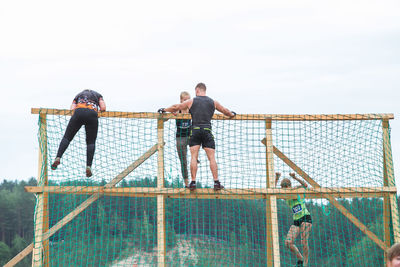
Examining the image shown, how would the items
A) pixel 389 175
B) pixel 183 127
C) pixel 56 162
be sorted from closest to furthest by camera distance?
pixel 56 162, pixel 389 175, pixel 183 127

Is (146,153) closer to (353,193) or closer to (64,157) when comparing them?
(64,157)

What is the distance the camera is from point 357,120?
9062mm

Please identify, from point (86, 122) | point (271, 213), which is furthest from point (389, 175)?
point (86, 122)

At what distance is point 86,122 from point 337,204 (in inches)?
170

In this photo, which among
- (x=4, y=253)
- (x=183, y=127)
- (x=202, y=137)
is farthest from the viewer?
(x=4, y=253)

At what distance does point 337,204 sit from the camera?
29.4 feet

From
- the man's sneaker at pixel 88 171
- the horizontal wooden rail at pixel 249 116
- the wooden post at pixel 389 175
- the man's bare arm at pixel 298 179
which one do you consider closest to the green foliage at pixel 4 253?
the horizontal wooden rail at pixel 249 116

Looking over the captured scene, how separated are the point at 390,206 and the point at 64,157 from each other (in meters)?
5.33

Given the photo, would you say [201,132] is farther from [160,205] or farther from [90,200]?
[90,200]

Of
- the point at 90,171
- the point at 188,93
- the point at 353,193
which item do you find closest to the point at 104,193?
the point at 90,171

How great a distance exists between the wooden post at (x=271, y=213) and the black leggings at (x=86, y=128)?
2765mm

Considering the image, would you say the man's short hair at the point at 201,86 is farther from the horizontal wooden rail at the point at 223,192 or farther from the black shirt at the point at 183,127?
the horizontal wooden rail at the point at 223,192

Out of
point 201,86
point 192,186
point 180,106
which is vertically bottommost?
point 192,186

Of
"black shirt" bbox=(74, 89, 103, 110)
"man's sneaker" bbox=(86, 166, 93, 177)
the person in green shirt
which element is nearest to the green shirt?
the person in green shirt
